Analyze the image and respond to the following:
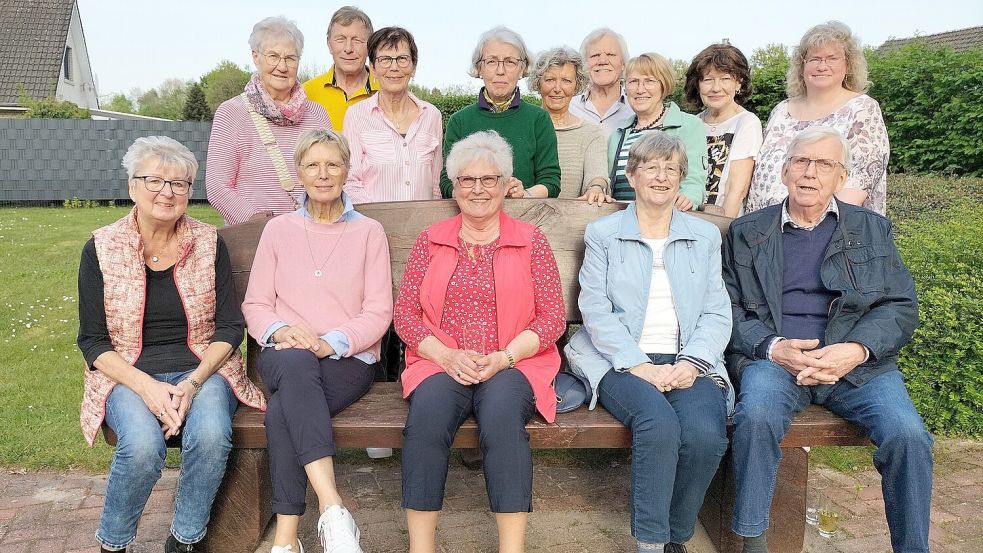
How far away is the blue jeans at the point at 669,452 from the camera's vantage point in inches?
105

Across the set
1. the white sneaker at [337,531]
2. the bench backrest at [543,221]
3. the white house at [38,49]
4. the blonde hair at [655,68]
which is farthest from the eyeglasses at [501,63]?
the white house at [38,49]

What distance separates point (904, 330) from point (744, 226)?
744 mm

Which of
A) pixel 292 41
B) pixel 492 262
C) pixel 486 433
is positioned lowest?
pixel 486 433

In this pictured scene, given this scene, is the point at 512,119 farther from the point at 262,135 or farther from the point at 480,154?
the point at 262,135

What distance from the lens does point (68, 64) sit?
A: 88.3ft

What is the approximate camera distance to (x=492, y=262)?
3064 mm

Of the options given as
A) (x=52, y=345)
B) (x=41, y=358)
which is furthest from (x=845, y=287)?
(x=52, y=345)

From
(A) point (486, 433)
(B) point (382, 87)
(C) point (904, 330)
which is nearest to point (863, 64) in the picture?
(C) point (904, 330)

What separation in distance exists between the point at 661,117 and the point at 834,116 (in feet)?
2.68

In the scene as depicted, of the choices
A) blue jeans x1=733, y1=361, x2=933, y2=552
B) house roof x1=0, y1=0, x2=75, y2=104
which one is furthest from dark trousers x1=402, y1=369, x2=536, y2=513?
house roof x1=0, y1=0, x2=75, y2=104

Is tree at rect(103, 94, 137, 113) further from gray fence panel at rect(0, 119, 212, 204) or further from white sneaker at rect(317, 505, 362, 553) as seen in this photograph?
white sneaker at rect(317, 505, 362, 553)

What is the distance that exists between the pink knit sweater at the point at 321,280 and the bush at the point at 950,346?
2.96m

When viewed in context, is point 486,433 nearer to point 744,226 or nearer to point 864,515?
point 744,226

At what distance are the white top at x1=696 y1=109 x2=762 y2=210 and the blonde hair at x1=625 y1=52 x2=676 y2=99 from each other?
0.31m
